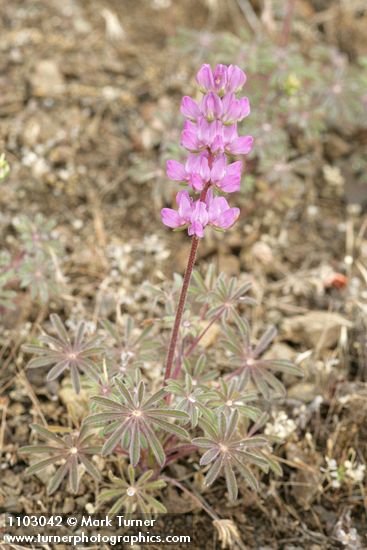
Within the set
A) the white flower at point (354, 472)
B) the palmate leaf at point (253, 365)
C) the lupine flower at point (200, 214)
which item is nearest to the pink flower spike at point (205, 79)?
the lupine flower at point (200, 214)

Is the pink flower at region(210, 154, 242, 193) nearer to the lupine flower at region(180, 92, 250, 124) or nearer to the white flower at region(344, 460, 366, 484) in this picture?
the lupine flower at region(180, 92, 250, 124)

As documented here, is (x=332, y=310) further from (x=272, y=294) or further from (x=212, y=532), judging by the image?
(x=212, y=532)

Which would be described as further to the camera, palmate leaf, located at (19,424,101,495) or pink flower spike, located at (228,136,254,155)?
palmate leaf, located at (19,424,101,495)

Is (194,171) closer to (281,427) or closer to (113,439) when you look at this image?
(113,439)

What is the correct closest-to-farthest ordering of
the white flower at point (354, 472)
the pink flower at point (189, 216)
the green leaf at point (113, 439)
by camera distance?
the pink flower at point (189, 216)
the green leaf at point (113, 439)
the white flower at point (354, 472)

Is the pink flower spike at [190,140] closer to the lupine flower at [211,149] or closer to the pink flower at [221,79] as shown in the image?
the lupine flower at [211,149]

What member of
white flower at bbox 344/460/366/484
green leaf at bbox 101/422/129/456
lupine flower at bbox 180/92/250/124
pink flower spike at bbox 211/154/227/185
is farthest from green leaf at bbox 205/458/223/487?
lupine flower at bbox 180/92/250/124

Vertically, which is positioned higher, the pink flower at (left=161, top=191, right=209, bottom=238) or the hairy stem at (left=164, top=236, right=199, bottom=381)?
the pink flower at (left=161, top=191, right=209, bottom=238)
